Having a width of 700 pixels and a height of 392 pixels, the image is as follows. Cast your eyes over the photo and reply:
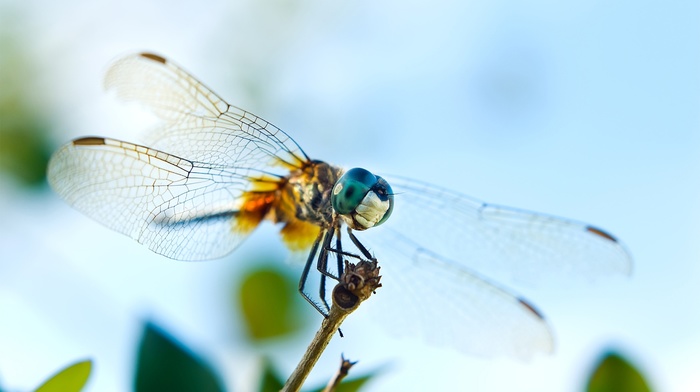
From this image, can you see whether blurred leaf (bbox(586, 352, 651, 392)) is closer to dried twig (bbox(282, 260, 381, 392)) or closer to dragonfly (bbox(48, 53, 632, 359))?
dragonfly (bbox(48, 53, 632, 359))

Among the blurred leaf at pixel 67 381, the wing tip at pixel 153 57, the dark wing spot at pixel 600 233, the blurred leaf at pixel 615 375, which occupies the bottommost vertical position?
the blurred leaf at pixel 67 381

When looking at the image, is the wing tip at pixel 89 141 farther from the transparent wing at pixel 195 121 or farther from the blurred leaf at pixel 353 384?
the blurred leaf at pixel 353 384

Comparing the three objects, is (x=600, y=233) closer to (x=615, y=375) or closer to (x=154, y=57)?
(x=615, y=375)

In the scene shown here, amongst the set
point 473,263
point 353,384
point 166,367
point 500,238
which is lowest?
point 166,367

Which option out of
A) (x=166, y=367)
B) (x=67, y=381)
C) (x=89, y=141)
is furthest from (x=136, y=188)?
Answer: (x=67, y=381)

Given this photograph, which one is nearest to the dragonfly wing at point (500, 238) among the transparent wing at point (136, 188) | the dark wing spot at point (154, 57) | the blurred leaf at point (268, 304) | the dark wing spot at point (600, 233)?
the dark wing spot at point (600, 233)

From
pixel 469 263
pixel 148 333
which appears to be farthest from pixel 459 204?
pixel 148 333
